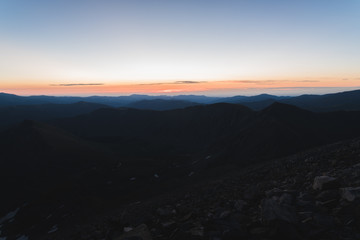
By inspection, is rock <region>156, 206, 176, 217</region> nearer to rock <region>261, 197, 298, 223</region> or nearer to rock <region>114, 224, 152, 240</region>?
rock <region>114, 224, 152, 240</region>

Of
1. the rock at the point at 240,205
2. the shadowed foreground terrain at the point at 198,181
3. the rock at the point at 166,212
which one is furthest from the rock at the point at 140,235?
the rock at the point at 240,205

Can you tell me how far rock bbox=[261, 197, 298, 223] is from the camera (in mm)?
7168

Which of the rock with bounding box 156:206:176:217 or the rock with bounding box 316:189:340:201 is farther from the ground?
the rock with bounding box 316:189:340:201

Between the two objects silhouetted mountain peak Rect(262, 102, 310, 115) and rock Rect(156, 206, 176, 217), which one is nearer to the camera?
rock Rect(156, 206, 176, 217)

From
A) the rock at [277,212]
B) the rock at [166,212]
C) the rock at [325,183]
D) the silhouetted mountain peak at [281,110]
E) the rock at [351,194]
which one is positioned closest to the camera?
the rock at [277,212]

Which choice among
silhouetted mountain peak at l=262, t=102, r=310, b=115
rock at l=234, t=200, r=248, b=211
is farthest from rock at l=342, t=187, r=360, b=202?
silhouetted mountain peak at l=262, t=102, r=310, b=115

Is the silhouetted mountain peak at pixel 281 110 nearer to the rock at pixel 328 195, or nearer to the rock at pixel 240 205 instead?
the rock at pixel 240 205

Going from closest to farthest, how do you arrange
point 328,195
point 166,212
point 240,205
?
point 328,195 < point 240,205 < point 166,212

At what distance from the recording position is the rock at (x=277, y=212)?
282 inches

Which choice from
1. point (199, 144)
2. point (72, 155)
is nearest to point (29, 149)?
point (72, 155)

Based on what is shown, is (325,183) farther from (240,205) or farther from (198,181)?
(198,181)

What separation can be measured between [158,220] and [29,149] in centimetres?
11296

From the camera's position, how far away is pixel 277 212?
7.42 meters

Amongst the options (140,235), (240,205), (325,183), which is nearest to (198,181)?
(240,205)
